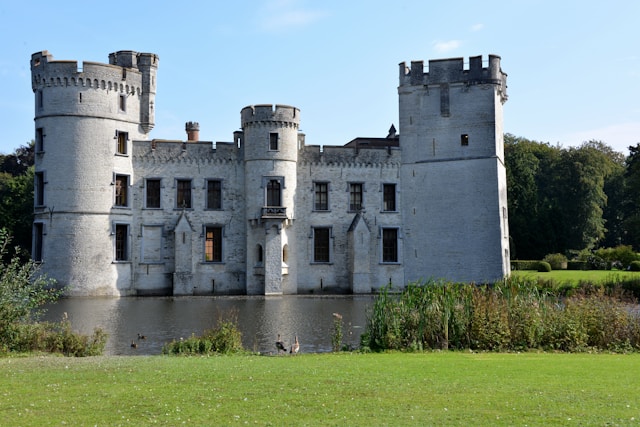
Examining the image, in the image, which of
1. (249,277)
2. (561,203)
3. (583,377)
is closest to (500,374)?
(583,377)

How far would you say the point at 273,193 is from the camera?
115ft

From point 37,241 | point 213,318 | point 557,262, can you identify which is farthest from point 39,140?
point 557,262

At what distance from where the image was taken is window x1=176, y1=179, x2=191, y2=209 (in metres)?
35.0

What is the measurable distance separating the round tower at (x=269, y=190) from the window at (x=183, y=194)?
2.69 metres

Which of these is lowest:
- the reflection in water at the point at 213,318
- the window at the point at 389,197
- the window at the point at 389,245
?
the reflection in water at the point at 213,318

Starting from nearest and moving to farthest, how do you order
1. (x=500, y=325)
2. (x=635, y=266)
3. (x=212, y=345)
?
(x=500, y=325)
(x=212, y=345)
(x=635, y=266)

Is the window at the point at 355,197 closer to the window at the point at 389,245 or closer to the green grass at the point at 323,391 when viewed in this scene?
the window at the point at 389,245

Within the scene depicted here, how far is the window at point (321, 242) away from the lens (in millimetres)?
36125

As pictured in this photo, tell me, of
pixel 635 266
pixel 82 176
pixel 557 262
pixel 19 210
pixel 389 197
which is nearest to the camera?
pixel 82 176

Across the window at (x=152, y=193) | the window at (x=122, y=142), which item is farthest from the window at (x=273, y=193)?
the window at (x=122, y=142)

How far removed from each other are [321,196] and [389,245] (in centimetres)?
406

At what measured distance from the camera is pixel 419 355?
1298 centimetres

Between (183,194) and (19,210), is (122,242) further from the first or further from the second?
(19,210)

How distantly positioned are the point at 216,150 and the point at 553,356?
986 inches
